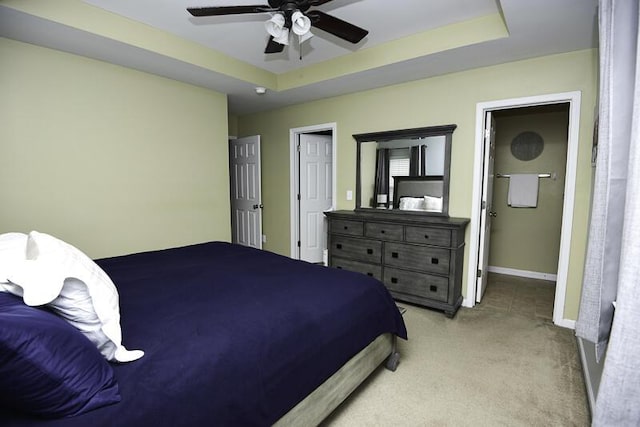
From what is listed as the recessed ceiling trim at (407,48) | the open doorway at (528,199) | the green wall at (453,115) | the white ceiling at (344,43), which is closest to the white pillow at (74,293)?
the white ceiling at (344,43)

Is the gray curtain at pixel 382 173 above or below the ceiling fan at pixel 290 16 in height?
below

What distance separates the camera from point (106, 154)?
2930mm

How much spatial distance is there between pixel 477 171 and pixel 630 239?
7.94 ft

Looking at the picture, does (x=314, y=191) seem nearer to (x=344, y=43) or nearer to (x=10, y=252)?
(x=344, y=43)

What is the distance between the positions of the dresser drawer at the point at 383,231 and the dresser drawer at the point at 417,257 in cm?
8

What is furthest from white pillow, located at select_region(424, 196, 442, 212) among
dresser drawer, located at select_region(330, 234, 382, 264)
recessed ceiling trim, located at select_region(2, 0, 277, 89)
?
recessed ceiling trim, located at select_region(2, 0, 277, 89)

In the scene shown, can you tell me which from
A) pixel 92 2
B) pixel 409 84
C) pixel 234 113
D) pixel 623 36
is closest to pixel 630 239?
pixel 623 36

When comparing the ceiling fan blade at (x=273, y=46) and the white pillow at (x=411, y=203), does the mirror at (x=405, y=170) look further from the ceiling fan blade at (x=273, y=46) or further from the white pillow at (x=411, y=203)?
the ceiling fan blade at (x=273, y=46)

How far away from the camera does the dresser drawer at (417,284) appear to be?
10.0ft

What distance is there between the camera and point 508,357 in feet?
7.78

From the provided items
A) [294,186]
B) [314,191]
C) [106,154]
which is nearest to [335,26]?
[106,154]

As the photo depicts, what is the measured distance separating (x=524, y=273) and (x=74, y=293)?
195 inches

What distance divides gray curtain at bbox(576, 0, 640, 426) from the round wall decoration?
3249 millimetres

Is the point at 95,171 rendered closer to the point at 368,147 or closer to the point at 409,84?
the point at 368,147
